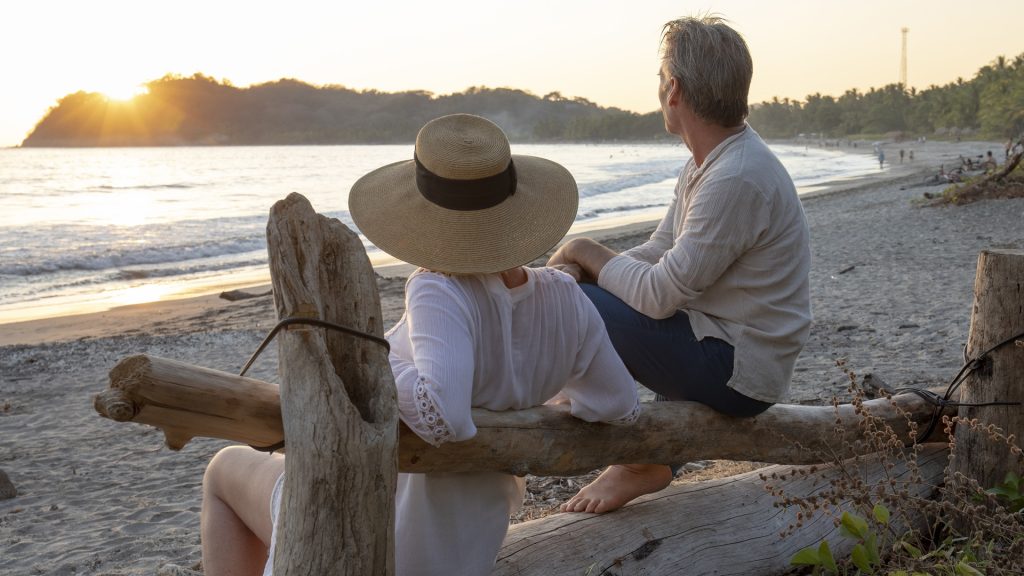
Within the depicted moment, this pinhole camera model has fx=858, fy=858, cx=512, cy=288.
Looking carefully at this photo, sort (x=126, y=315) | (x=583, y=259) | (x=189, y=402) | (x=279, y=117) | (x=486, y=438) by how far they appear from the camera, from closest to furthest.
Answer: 1. (x=189, y=402)
2. (x=486, y=438)
3. (x=583, y=259)
4. (x=126, y=315)
5. (x=279, y=117)

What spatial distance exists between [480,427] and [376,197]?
2.07 feet

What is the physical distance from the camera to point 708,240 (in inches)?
100.0

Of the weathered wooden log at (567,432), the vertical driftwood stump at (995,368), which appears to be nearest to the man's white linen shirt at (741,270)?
the weathered wooden log at (567,432)

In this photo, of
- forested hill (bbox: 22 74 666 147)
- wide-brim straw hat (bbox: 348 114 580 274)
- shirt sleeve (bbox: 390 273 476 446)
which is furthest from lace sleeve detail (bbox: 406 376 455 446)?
forested hill (bbox: 22 74 666 147)

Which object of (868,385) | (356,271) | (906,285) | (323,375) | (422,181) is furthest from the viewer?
(906,285)

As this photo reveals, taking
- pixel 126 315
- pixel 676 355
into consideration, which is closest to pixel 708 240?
pixel 676 355

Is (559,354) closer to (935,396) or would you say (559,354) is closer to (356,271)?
(356,271)

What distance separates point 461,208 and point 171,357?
6335 mm

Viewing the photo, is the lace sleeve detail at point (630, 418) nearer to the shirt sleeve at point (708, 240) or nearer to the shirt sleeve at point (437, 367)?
the shirt sleeve at point (708, 240)

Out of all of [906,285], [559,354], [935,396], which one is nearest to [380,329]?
[559,354]

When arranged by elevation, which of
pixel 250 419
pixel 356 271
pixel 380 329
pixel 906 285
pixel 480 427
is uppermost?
pixel 356 271

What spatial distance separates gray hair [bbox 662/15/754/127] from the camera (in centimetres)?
255

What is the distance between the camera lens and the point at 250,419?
1.76 m

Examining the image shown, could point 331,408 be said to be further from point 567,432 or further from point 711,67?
point 711,67
